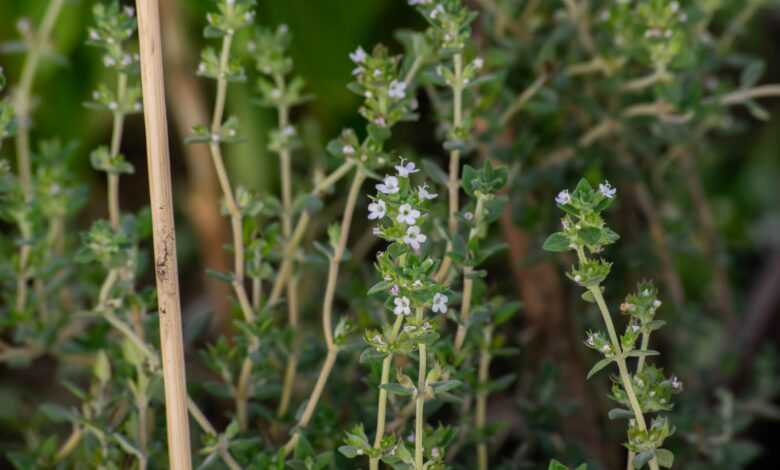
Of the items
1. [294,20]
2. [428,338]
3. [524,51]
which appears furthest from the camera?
[294,20]

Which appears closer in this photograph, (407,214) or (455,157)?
(407,214)

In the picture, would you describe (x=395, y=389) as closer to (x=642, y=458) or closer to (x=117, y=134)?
(x=642, y=458)

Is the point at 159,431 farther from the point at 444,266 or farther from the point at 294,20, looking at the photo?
the point at 294,20

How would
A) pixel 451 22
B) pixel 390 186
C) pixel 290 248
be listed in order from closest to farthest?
pixel 390 186 → pixel 451 22 → pixel 290 248

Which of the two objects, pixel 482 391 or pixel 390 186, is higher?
pixel 390 186

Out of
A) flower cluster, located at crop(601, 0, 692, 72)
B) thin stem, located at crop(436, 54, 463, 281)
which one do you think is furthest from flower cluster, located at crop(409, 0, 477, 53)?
flower cluster, located at crop(601, 0, 692, 72)

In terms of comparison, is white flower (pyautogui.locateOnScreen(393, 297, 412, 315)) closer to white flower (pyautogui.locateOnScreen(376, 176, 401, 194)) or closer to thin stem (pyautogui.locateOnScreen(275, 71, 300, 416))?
white flower (pyautogui.locateOnScreen(376, 176, 401, 194))

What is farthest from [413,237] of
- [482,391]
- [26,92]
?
[26,92]

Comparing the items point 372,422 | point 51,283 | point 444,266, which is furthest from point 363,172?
point 51,283
